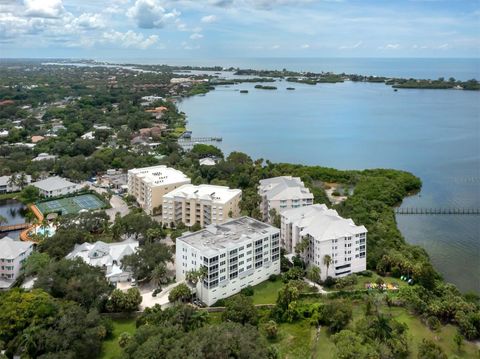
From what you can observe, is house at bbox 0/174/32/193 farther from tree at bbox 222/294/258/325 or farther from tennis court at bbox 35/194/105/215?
tree at bbox 222/294/258/325

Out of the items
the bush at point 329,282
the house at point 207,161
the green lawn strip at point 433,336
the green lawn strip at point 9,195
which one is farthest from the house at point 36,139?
the green lawn strip at point 433,336

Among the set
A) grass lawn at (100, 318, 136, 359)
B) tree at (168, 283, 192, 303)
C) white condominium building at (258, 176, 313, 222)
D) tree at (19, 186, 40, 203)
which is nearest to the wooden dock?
tree at (19, 186, 40, 203)

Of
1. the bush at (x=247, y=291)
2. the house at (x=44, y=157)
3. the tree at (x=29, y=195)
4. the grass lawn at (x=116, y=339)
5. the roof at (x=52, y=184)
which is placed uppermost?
the house at (x=44, y=157)

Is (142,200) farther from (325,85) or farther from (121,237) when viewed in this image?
(325,85)

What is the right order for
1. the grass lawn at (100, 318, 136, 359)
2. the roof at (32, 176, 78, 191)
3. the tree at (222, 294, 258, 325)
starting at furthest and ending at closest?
1. the roof at (32, 176, 78, 191)
2. the tree at (222, 294, 258, 325)
3. the grass lawn at (100, 318, 136, 359)

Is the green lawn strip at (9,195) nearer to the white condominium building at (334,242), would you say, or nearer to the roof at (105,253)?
the roof at (105,253)

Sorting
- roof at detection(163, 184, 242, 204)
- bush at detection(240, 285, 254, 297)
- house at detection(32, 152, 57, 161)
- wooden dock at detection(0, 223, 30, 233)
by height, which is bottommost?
bush at detection(240, 285, 254, 297)
